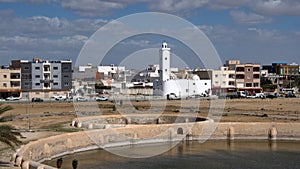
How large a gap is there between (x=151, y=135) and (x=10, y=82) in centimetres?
5117

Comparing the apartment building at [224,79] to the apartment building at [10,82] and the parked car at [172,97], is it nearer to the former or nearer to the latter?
the parked car at [172,97]

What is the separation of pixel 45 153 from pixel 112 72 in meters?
114

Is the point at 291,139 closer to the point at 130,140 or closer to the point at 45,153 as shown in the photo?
the point at 130,140

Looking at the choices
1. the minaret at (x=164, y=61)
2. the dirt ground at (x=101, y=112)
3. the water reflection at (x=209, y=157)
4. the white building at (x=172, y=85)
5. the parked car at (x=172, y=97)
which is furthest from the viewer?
the minaret at (x=164, y=61)

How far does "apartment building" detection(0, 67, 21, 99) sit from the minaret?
24642 millimetres

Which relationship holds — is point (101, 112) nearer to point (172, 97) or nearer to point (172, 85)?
point (172, 97)

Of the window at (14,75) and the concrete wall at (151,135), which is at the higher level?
the window at (14,75)

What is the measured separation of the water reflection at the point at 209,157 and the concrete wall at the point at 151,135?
69 centimetres

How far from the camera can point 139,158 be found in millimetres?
31812

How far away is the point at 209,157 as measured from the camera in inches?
1284

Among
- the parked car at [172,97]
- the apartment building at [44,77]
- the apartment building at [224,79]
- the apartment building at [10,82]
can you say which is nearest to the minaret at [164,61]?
the parked car at [172,97]

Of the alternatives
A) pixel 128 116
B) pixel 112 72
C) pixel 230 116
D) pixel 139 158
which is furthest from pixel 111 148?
pixel 112 72

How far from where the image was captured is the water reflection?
29.4 meters

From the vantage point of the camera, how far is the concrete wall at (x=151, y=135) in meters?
30.8
